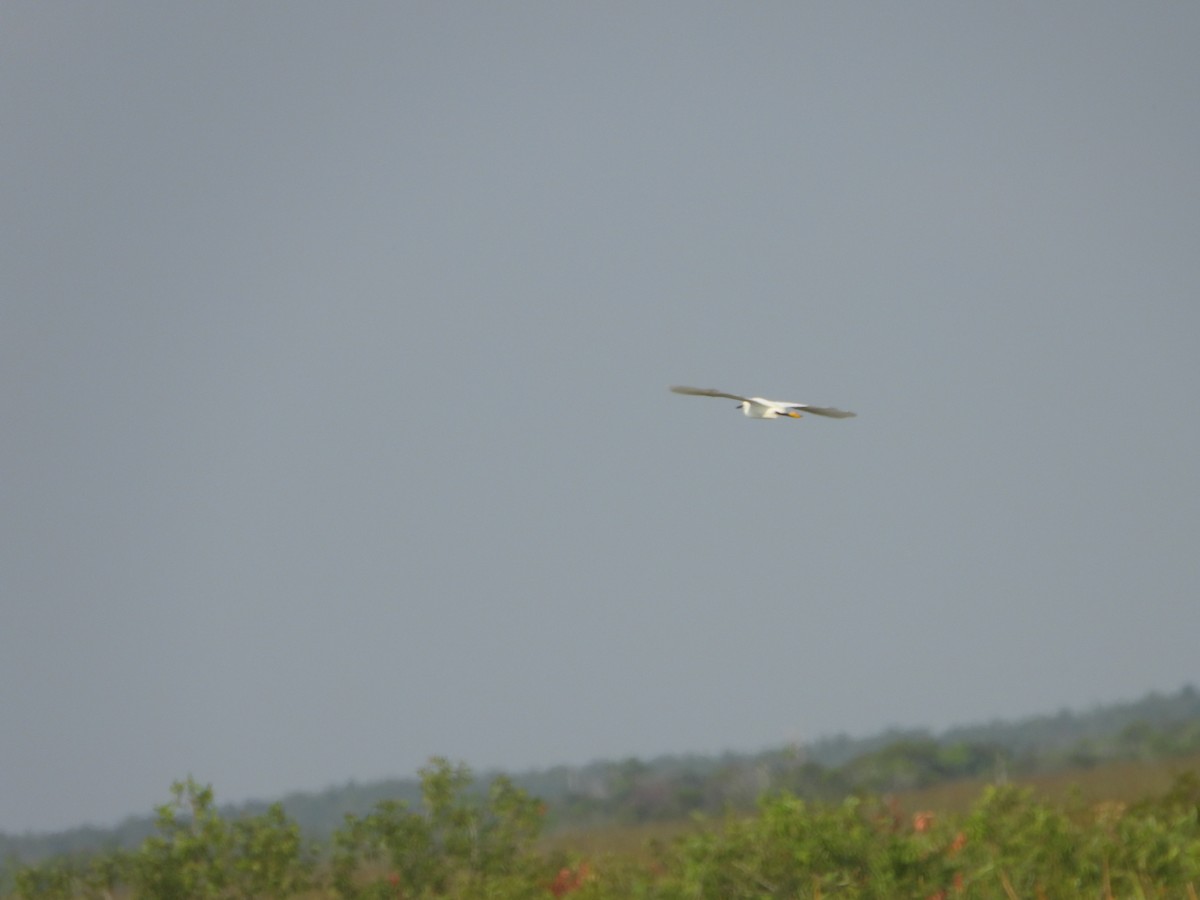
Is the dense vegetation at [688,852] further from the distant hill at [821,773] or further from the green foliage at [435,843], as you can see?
the distant hill at [821,773]

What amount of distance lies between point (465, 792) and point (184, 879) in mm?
4206

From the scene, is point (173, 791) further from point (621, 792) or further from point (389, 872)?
point (621, 792)

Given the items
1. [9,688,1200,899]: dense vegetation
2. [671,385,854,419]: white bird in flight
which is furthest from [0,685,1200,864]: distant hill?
[671,385,854,419]: white bird in flight

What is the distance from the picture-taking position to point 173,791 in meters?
24.4

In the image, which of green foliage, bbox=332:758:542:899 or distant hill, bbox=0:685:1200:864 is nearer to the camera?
green foliage, bbox=332:758:542:899

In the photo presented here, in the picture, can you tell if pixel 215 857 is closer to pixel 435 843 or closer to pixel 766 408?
pixel 435 843

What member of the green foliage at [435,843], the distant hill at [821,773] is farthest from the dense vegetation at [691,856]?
the distant hill at [821,773]

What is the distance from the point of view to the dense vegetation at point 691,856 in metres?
16.2

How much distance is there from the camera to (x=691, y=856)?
1648cm

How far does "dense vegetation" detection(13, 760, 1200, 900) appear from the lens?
16.2m

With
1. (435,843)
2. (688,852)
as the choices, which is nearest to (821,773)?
(435,843)

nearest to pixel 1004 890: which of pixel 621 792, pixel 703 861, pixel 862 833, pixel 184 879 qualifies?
pixel 862 833

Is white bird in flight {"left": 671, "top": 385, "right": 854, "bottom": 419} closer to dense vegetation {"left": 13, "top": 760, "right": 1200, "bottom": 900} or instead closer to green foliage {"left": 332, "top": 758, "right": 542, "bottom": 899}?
dense vegetation {"left": 13, "top": 760, "right": 1200, "bottom": 900}

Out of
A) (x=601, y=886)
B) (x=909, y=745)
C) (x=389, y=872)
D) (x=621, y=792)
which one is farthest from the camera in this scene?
(x=621, y=792)
